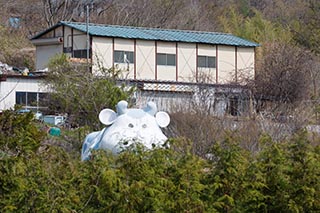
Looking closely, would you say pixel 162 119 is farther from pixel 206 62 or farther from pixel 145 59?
pixel 206 62

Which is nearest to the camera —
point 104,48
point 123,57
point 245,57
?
point 104,48

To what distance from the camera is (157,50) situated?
109 ft

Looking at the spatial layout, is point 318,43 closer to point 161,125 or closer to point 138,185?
point 161,125

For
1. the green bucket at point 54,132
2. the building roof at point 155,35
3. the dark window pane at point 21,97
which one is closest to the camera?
the green bucket at point 54,132

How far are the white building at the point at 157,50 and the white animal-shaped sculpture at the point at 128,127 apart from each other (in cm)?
1726

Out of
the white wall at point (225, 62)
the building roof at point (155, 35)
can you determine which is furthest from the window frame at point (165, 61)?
the white wall at point (225, 62)

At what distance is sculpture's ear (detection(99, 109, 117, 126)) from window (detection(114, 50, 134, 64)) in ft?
61.6

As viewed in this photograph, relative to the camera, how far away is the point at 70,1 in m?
47.4

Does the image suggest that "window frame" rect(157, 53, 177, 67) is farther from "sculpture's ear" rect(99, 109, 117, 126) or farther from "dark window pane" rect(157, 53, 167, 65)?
"sculpture's ear" rect(99, 109, 117, 126)

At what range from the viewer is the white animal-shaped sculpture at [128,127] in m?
12.7

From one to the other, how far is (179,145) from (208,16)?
1706 inches

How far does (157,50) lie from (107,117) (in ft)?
65.0

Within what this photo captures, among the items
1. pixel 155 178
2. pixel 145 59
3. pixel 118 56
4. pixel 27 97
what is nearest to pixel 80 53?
pixel 118 56

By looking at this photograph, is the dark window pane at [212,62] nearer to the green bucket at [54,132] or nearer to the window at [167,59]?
the window at [167,59]
